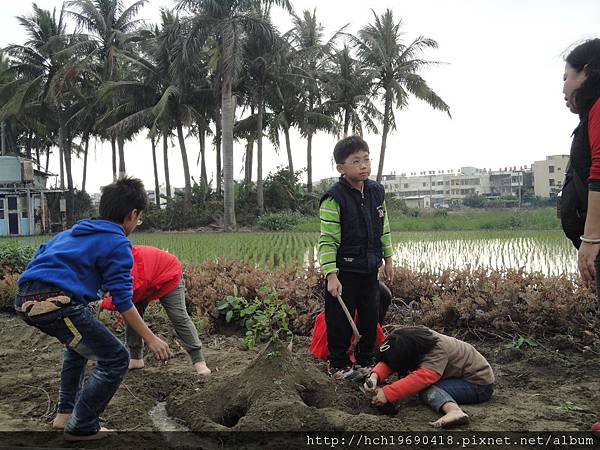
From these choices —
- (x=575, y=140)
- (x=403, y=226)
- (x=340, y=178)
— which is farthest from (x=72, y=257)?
(x=403, y=226)

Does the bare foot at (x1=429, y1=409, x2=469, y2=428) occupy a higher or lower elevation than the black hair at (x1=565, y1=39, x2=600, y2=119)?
lower

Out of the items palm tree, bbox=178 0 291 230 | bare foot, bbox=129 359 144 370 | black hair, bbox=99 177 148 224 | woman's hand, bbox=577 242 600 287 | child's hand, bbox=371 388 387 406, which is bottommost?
bare foot, bbox=129 359 144 370

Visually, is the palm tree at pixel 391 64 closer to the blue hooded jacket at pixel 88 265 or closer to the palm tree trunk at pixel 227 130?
the palm tree trunk at pixel 227 130

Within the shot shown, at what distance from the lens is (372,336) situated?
3641 millimetres

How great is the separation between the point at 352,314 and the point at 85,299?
1.75 m

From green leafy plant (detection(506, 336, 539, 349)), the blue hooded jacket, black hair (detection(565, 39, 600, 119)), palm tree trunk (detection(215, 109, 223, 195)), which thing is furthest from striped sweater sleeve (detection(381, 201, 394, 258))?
palm tree trunk (detection(215, 109, 223, 195))

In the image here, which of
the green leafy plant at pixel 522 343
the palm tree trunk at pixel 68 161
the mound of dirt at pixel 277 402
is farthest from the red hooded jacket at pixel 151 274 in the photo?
the palm tree trunk at pixel 68 161

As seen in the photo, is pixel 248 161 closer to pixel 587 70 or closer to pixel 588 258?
pixel 587 70

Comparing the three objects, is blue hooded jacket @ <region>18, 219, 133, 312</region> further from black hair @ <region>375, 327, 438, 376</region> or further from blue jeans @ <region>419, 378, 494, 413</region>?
blue jeans @ <region>419, 378, 494, 413</region>

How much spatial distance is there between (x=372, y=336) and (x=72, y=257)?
6.46ft

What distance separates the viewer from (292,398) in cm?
281

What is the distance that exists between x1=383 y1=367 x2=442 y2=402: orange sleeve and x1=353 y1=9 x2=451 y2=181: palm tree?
23.6 m

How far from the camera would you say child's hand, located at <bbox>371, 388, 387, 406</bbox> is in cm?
287

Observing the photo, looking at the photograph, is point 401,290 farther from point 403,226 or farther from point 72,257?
point 403,226
